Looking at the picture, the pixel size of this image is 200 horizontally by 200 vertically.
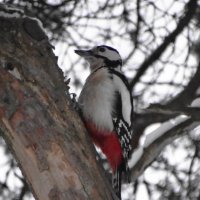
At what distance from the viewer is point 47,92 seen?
2.70 meters

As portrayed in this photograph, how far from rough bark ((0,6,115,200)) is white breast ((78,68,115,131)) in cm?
59

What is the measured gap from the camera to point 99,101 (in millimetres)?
3512

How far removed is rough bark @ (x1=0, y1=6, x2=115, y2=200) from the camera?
243cm

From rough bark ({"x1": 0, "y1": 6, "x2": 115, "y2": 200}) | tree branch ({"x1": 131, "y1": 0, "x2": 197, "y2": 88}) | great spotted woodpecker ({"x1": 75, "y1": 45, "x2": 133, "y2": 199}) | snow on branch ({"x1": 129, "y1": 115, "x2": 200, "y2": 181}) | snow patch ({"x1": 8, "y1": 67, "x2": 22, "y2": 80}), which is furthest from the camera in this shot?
tree branch ({"x1": 131, "y1": 0, "x2": 197, "y2": 88})

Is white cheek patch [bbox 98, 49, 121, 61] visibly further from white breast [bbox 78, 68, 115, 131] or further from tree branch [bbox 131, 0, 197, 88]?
tree branch [bbox 131, 0, 197, 88]

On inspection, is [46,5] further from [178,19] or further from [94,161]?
[94,161]

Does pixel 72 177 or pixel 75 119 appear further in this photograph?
pixel 75 119

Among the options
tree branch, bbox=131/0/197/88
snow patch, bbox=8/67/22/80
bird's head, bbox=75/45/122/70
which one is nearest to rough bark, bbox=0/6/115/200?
snow patch, bbox=8/67/22/80

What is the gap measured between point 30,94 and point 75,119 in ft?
0.95

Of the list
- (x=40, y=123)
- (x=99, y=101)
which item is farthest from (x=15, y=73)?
(x=99, y=101)

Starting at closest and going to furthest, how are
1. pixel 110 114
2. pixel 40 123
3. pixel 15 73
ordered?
pixel 40 123 → pixel 15 73 → pixel 110 114

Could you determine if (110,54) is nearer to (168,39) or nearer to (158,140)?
(158,140)

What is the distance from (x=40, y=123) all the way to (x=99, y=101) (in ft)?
3.26

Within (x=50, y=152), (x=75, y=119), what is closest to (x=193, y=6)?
(x=75, y=119)
